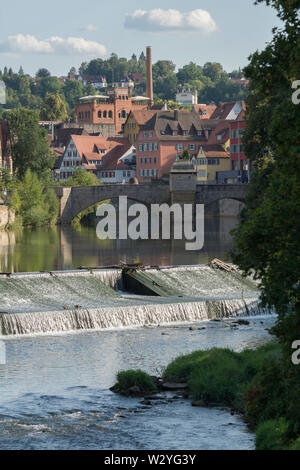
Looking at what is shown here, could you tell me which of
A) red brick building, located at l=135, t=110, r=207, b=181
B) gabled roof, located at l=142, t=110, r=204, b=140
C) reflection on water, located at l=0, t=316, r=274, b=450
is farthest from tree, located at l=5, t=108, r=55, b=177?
reflection on water, located at l=0, t=316, r=274, b=450

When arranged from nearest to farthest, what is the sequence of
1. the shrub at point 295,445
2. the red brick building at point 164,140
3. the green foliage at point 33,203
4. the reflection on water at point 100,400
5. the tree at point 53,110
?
the shrub at point 295,445 < the reflection on water at point 100,400 < the green foliage at point 33,203 < the red brick building at point 164,140 < the tree at point 53,110

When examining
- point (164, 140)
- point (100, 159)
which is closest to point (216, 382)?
point (164, 140)

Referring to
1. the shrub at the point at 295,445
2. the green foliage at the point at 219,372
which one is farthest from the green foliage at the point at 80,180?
the shrub at the point at 295,445

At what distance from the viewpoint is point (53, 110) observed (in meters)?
194

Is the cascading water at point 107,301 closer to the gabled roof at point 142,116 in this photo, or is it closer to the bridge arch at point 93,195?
the bridge arch at point 93,195

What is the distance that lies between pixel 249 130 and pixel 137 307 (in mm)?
15067

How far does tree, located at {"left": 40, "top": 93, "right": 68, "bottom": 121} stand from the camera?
632 ft

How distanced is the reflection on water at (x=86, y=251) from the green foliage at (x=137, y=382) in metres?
24.3

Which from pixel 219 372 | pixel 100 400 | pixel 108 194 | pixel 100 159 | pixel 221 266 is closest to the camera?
pixel 100 400

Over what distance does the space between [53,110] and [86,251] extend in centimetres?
13814

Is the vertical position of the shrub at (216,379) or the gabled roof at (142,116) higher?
the gabled roof at (142,116)

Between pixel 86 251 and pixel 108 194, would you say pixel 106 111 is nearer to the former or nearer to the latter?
pixel 108 194

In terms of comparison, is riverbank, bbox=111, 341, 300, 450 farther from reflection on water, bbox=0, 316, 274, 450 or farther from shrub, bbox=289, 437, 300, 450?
shrub, bbox=289, 437, 300, 450

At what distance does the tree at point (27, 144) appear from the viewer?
108 m
